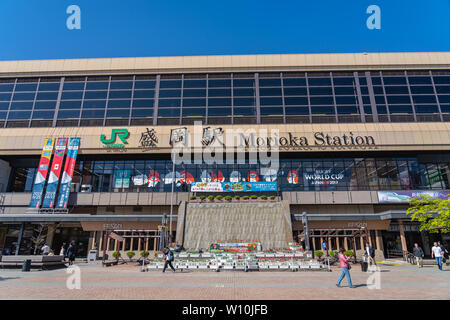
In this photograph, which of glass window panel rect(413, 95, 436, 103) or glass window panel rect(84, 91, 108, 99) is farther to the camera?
glass window panel rect(84, 91, 108, 99)

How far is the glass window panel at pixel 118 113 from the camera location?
4138cm

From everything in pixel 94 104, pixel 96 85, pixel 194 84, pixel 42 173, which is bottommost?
pixel 42 173

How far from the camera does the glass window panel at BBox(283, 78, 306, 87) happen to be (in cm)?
4234

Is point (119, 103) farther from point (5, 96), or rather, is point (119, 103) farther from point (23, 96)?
point (5, 96)

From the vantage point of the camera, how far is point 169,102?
42219 mm

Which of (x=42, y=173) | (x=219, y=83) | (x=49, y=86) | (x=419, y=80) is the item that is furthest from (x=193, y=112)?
(x=419, y=80)

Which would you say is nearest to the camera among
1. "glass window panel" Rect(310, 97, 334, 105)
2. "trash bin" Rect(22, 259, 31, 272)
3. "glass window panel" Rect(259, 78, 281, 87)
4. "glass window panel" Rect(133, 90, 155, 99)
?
"trash bin" Rect(22, 259, 31, 272)

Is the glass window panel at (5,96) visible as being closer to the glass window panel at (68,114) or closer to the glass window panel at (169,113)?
the glass window panel at (68,114)

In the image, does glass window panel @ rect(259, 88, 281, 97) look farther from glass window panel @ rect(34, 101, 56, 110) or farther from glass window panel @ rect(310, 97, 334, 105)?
glass window panel @ rect(34, 101, 56, 110)

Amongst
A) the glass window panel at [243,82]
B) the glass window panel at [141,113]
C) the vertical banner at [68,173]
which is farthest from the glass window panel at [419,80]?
the vertical banner at [68,173]

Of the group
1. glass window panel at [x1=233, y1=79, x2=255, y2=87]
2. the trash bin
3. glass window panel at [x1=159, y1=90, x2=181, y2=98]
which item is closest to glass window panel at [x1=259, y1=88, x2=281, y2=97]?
glass window panel at [x1=233, y1=79, x2=255, y2=87]

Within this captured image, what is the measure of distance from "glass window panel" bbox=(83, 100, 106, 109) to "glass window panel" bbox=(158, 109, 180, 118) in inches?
369

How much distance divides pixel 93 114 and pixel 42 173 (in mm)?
11351

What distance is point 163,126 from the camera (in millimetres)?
40125
